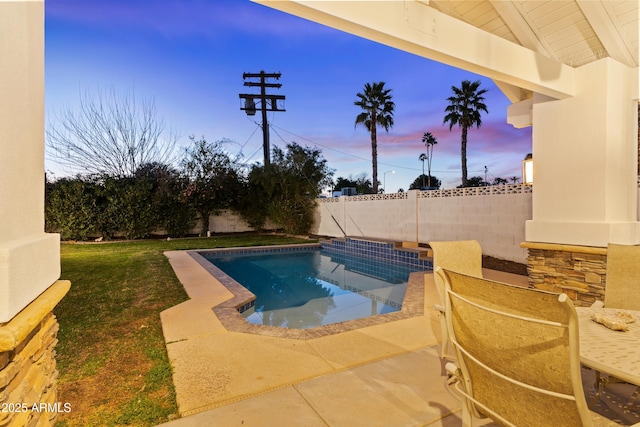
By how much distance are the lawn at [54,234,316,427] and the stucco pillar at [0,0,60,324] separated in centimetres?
94

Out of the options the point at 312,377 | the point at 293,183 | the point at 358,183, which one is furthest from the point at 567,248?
the point at 358,183

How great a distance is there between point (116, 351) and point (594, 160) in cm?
540

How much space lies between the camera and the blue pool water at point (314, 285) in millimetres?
4770

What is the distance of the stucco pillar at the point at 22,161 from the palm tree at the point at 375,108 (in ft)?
54.6

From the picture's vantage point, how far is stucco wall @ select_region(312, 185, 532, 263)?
6.84 m

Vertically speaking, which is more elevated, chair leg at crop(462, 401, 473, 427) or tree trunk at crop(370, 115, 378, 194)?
tree trunk at crop(370, 115, 378, 194)

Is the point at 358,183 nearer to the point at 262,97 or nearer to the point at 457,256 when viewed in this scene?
the point at 262,97

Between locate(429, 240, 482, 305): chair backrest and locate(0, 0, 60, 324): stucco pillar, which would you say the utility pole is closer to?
locate(429, 240, 482, 305): chair backrest

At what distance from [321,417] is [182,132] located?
48.8ft

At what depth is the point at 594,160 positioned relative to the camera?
12.1 feet

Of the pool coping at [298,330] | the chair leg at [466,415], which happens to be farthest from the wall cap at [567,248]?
the chair leg at [466,415]

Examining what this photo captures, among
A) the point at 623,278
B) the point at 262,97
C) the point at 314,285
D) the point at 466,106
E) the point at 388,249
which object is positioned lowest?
the point at 314,285

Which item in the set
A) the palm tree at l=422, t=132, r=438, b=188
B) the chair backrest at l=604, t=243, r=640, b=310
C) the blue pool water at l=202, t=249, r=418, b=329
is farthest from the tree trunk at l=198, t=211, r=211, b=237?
the palm tree at l=422, t=132, r=438, b=188

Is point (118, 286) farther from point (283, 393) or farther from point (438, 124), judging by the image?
point (438, 124)
